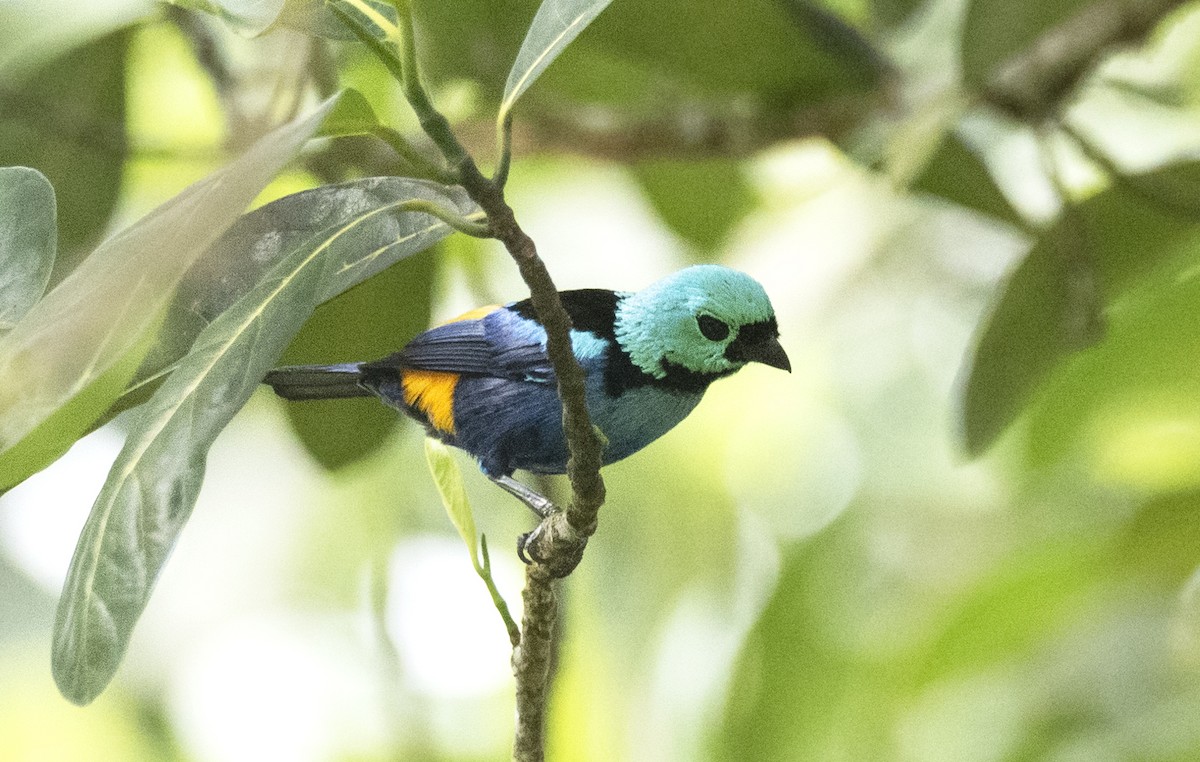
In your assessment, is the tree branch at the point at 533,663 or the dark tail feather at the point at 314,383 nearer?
the tree branch at the point at 533,663

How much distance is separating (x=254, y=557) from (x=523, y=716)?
3.62 metres

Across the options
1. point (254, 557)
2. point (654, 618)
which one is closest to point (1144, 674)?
point (654, 618)

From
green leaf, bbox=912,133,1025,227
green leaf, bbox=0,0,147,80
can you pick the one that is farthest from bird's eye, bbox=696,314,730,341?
green leaf, bbox=0,0,147,80

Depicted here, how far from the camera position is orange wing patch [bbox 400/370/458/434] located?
2.96 meters

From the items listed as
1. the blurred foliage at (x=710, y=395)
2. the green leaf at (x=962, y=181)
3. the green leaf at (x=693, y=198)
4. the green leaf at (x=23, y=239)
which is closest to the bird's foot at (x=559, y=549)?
the blurred foliage at (x=710, y=395)

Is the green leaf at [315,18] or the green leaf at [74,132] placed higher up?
the green leaf at [74,132]

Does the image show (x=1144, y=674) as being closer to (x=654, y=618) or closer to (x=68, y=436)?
(x=654, y=618)

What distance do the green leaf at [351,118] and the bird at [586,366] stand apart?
45.0 inches

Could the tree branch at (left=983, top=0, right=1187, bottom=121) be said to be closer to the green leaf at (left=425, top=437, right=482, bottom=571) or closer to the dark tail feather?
the dark tail feather

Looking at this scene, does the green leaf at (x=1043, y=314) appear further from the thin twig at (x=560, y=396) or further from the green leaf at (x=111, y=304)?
the green leaf at (x=111, y=304)

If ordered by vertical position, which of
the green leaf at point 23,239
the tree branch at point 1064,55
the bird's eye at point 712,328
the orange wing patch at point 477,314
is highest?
the tree branch at point 1064,55

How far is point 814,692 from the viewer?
133 inches

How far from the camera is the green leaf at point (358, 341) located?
8.11ft

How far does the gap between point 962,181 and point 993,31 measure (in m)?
0.41
